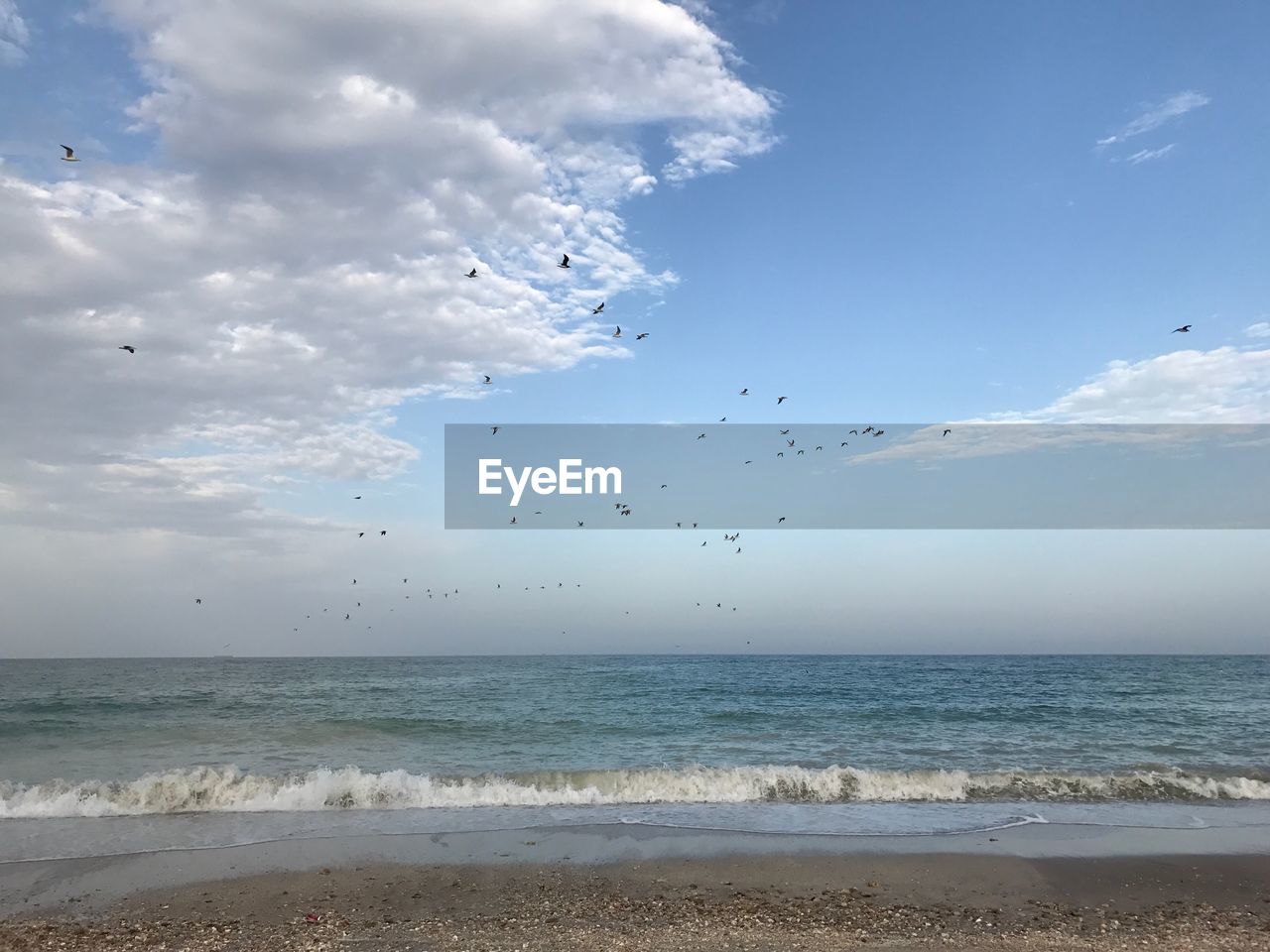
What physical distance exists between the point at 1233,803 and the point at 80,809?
25.5 metres

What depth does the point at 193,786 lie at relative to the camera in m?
18.2

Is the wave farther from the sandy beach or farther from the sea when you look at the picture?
the sandy beach

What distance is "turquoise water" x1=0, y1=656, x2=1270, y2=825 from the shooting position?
59.5ft

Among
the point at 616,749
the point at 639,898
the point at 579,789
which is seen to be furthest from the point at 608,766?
the point at 639,898

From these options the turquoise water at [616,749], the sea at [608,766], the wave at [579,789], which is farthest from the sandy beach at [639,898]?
the turquoise water at [616,749]

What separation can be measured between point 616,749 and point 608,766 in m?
3.42

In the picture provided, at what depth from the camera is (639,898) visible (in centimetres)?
1076

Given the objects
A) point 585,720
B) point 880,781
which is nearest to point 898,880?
point 880,781

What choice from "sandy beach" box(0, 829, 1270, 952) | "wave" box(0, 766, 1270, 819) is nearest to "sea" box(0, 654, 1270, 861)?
"wave" box(0, 766, 1270, 819)

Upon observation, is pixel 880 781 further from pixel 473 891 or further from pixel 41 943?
pixel 41 943

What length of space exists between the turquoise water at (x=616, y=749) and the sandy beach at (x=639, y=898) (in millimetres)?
4624

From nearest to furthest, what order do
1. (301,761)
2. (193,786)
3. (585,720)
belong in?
1. (193,786)
2. (301,761)
3. (585,720)

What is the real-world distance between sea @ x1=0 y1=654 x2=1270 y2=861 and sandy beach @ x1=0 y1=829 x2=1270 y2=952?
1699 millimetres

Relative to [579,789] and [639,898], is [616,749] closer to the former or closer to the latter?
[579,789]
